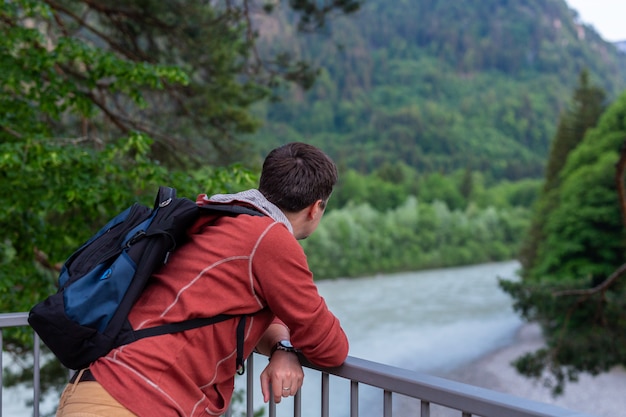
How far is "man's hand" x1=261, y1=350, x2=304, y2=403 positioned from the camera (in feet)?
4.69

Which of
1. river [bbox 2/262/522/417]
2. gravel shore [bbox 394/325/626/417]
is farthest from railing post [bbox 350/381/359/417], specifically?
river [bbox 2/262/522/417]

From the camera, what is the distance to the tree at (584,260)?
13.0 m

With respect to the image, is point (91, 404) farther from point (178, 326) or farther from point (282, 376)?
point (282, 376)

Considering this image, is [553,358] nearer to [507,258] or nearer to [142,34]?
[142,34]

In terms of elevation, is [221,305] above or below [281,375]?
above

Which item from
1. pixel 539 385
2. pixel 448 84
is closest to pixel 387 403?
pixel 539 385

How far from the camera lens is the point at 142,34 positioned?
29.1 feet

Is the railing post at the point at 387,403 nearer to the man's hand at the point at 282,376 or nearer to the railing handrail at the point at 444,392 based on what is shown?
the railing handrail at the point at 444,392

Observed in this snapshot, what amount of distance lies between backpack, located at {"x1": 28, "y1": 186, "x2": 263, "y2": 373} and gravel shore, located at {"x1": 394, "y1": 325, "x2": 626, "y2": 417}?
16.0 meters

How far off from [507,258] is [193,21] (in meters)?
44.4

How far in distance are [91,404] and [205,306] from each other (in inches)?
10.4

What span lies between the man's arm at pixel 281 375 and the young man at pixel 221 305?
76 millimetres

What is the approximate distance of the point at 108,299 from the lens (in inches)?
49.4

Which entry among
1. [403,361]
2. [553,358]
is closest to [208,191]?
[553,358]
